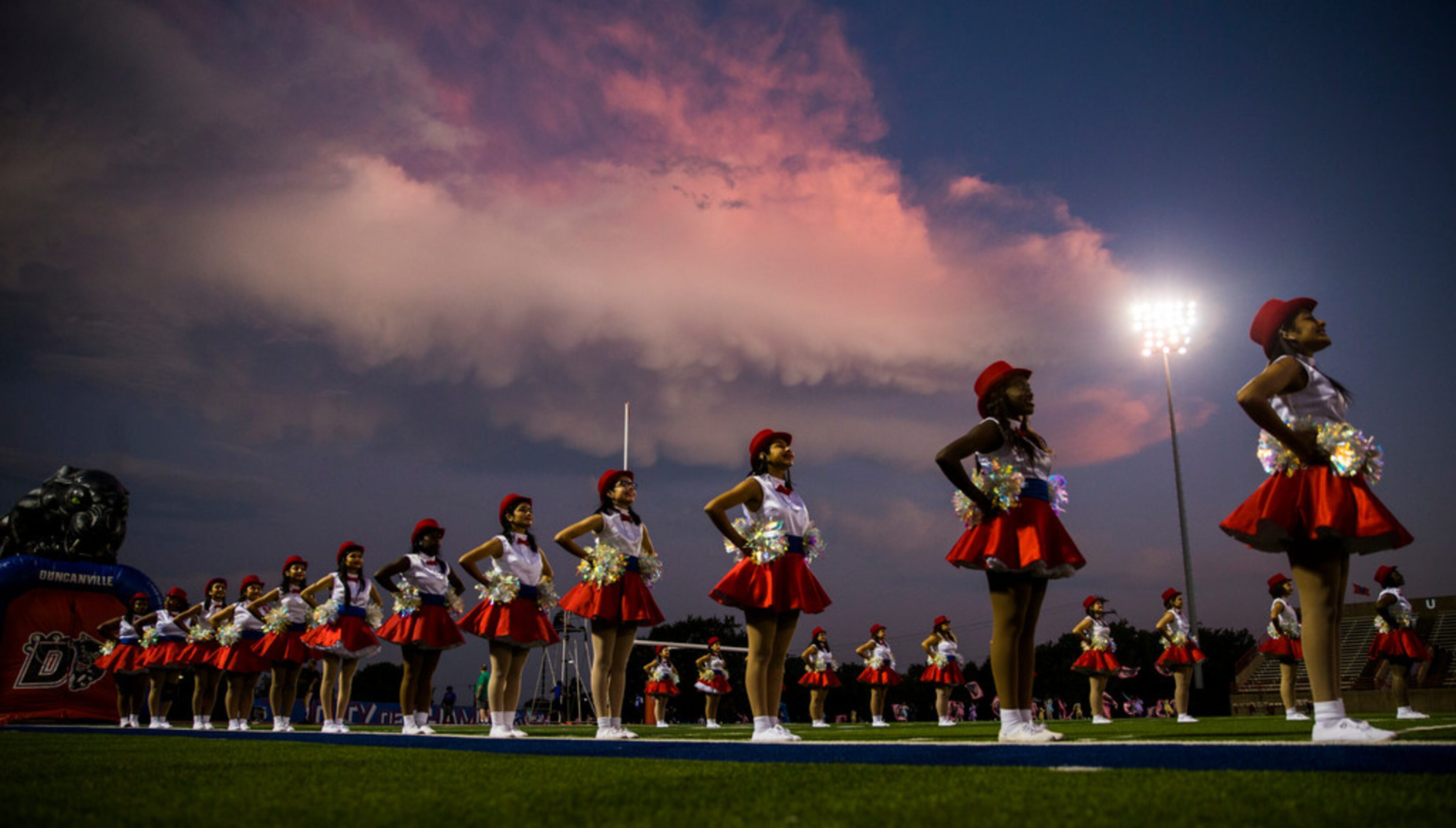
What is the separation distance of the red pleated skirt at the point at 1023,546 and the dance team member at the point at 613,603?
370 centimetres

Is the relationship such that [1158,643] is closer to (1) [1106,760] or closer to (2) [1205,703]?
(2) [1205,703]

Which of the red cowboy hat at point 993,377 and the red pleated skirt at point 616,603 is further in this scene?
the red pleated skirt at point 616,603

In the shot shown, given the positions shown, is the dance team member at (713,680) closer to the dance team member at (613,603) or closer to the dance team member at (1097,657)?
the dance team member at (1097,657)

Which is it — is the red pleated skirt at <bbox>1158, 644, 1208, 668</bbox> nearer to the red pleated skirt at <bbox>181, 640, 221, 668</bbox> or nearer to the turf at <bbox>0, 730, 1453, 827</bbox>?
the turf at <bbox>0, 730, 1453, 827</bbox>

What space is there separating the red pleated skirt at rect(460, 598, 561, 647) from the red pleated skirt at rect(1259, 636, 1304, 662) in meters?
10.4

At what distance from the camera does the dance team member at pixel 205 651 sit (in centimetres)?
1400

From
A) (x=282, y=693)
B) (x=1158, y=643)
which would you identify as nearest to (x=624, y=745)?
(x=282, y=693)

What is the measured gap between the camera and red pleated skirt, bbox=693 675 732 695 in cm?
1977

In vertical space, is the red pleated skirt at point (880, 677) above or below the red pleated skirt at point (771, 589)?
below

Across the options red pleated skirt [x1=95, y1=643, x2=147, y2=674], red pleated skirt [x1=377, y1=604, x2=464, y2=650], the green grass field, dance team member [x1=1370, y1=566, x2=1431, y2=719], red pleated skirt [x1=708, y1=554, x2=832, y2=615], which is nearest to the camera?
the green grass field

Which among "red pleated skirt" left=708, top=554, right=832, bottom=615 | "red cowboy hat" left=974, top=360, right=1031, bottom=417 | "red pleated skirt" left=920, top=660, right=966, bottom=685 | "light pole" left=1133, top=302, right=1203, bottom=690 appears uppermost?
"light pole" left=1133, top=302, right=1203, bottom=690

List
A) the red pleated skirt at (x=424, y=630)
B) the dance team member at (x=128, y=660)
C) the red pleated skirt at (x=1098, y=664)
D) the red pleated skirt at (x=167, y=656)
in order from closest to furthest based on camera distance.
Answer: the red pleated skirt at (x=424, y=630), the red pleated skirt at (x=1098, y=664), the red pleated skirt at (x=167, y=656), the dance team member at (x=128, y=660)

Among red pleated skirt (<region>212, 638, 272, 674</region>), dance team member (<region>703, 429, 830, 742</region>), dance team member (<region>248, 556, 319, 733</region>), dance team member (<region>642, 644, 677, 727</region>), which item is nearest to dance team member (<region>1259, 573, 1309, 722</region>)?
dance team member (<region>703, 429, 830, 742</region>)

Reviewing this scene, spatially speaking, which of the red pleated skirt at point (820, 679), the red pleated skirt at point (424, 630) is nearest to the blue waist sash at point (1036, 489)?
the red pleated skirt at point (424, 630)
